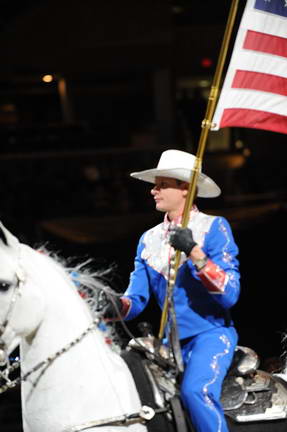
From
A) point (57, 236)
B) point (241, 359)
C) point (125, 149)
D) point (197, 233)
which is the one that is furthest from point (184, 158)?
point (125, 149)

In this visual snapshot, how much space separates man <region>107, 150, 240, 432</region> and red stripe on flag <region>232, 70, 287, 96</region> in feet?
1.36

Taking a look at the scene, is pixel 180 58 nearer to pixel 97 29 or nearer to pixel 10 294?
pixel 97 29

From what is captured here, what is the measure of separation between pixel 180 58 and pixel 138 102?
4.81ft

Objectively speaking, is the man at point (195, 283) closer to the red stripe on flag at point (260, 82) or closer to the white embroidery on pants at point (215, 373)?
the white embroidery on pants at point (215, 373)

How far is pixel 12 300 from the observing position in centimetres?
238

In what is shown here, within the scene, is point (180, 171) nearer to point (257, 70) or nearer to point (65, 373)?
point (257, 70)

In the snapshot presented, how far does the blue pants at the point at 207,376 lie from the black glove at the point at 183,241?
0.47 metres

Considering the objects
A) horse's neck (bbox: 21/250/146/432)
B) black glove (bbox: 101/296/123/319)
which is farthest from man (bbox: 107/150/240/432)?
horse's neck (bbox: 21/250/146/432)

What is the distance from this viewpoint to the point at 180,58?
15.0 meters

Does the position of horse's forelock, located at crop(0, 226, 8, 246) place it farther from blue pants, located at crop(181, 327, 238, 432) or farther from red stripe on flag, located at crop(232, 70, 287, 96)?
red stripe on flag, located at crop(232, 70, 287, 96)

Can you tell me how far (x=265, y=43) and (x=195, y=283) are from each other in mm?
1143

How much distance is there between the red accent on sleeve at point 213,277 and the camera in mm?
2572

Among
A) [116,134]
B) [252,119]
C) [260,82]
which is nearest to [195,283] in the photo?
[252,119]

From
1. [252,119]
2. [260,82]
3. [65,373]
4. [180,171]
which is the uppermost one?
[260,82]
